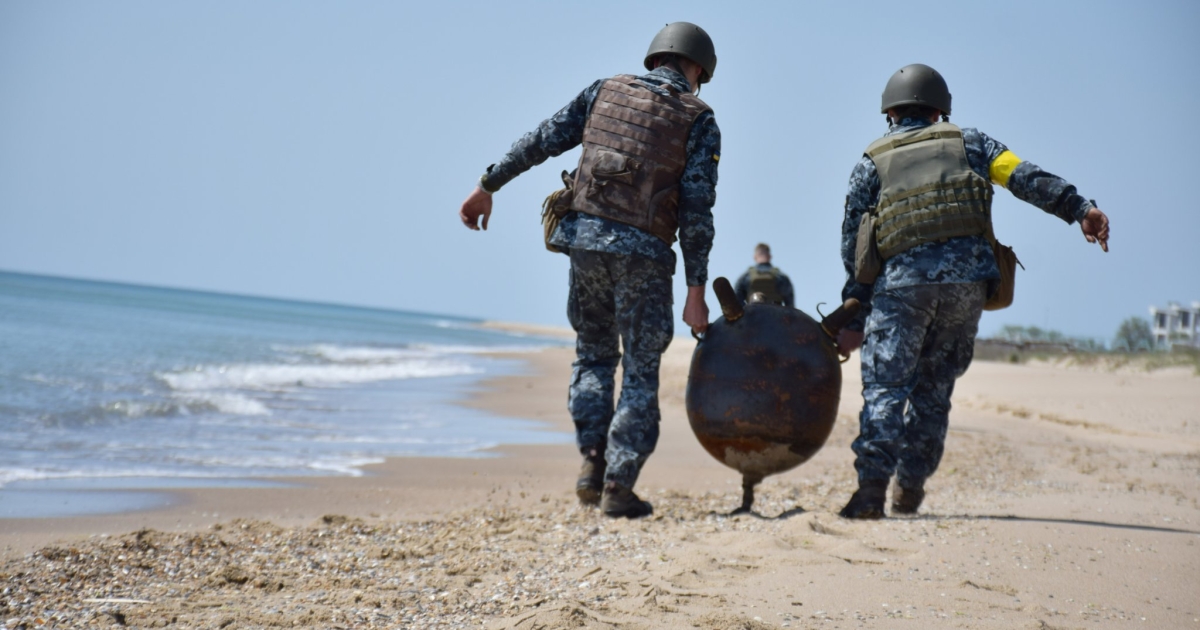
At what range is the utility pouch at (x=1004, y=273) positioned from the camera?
4.62 m

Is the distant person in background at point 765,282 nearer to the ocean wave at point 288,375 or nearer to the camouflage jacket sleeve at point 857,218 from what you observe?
the camouflage jacket sleeve at point 857,218

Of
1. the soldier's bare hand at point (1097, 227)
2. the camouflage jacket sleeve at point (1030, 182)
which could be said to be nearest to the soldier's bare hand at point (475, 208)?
the camouflage jacket sleeve at point (1030, 182)

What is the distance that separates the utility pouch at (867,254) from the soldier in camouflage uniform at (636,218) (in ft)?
2.49

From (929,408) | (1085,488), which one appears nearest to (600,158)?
(929,408)

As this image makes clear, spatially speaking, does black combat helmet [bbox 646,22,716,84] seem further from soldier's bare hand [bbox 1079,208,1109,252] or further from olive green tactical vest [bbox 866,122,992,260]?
soldier's bare hand [bbox 1079,208,1109,252]

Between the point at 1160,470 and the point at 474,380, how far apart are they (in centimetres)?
1259

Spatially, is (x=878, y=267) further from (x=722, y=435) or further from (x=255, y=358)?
(x=255, y=358)

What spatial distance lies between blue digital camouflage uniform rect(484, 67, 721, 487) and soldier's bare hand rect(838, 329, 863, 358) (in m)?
0.82

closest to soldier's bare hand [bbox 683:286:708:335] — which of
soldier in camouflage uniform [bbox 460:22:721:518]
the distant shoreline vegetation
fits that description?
soldier in camouflage uniform [bbox 460:22:721:518]

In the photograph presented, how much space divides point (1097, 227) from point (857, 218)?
43.8 inches

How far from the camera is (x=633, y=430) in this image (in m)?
4.81

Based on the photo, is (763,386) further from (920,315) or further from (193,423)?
(193,423)

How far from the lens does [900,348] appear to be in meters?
4.64

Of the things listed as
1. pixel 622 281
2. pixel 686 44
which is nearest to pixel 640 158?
pixel 622 281
